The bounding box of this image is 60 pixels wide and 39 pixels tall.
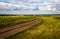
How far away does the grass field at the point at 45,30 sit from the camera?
3350 mm

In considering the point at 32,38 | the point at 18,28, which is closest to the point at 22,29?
the point at 18,28

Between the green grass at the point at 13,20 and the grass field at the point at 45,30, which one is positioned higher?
the green grass at the point at 13,20

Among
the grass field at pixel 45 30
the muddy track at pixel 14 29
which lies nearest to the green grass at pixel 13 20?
the muddy track at pixel 14 29

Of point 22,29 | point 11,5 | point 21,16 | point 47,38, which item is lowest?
point 47,38

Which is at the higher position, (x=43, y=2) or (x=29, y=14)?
(x=43, y=2)

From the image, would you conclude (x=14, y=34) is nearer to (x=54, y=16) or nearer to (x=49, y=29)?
(x=49, y=29)

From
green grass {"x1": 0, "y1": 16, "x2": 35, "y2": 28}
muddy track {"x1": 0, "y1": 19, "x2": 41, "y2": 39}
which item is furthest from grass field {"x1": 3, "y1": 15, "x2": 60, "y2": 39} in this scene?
green grass {"x1": 0, "y1": 16, "x2": 35, "y2": 28}

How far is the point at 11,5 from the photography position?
3559 mm

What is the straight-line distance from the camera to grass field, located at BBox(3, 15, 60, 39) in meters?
3.35

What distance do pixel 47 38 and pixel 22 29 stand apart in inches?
24.1

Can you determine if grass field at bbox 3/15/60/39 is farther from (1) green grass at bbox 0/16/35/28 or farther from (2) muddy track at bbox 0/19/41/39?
(1) green grass at bbox 0/16/35/28

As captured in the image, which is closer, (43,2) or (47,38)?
(47,38)

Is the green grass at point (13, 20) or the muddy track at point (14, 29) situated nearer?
the muddy track at point (14, 29)

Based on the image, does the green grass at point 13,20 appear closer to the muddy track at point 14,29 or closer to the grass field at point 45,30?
the muddy track at point 14,29
